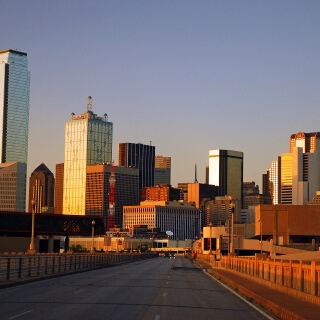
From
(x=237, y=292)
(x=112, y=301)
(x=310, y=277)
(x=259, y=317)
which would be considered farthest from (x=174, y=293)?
(x=259, y=317)

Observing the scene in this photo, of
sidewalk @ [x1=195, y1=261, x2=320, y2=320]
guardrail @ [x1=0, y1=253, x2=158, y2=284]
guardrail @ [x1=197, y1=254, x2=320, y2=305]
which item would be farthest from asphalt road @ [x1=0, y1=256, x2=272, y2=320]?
guardrail @ [x1=0, y1=253, x2=158, y2=284]

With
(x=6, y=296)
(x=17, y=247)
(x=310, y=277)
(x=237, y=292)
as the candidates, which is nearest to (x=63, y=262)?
(x=237, y=292)

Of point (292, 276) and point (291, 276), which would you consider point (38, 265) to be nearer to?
point (291, 276)

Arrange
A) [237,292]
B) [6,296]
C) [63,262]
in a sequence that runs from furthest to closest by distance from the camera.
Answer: [63,262] < [237,292] < [6,296]

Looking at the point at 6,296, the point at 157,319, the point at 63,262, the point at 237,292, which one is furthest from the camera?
the point at 63,262

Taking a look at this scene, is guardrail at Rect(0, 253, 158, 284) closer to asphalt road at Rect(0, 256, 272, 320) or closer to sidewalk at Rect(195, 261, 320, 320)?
asphalt road at Rect(0, 256, 272, 320)

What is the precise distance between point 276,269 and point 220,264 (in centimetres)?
4798

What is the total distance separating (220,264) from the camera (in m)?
86.1

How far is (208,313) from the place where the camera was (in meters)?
26.3

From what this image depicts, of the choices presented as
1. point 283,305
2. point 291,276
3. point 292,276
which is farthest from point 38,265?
point 283,305

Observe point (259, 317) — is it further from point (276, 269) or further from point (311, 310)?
point (276, 269)

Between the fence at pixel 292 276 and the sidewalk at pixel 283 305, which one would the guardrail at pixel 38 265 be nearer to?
the sidewalk at pixel 283 305

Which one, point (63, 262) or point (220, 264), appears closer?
point (63, 262)

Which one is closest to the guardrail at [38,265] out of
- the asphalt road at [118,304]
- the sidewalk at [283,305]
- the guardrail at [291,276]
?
the asphalt road at [118,304]
